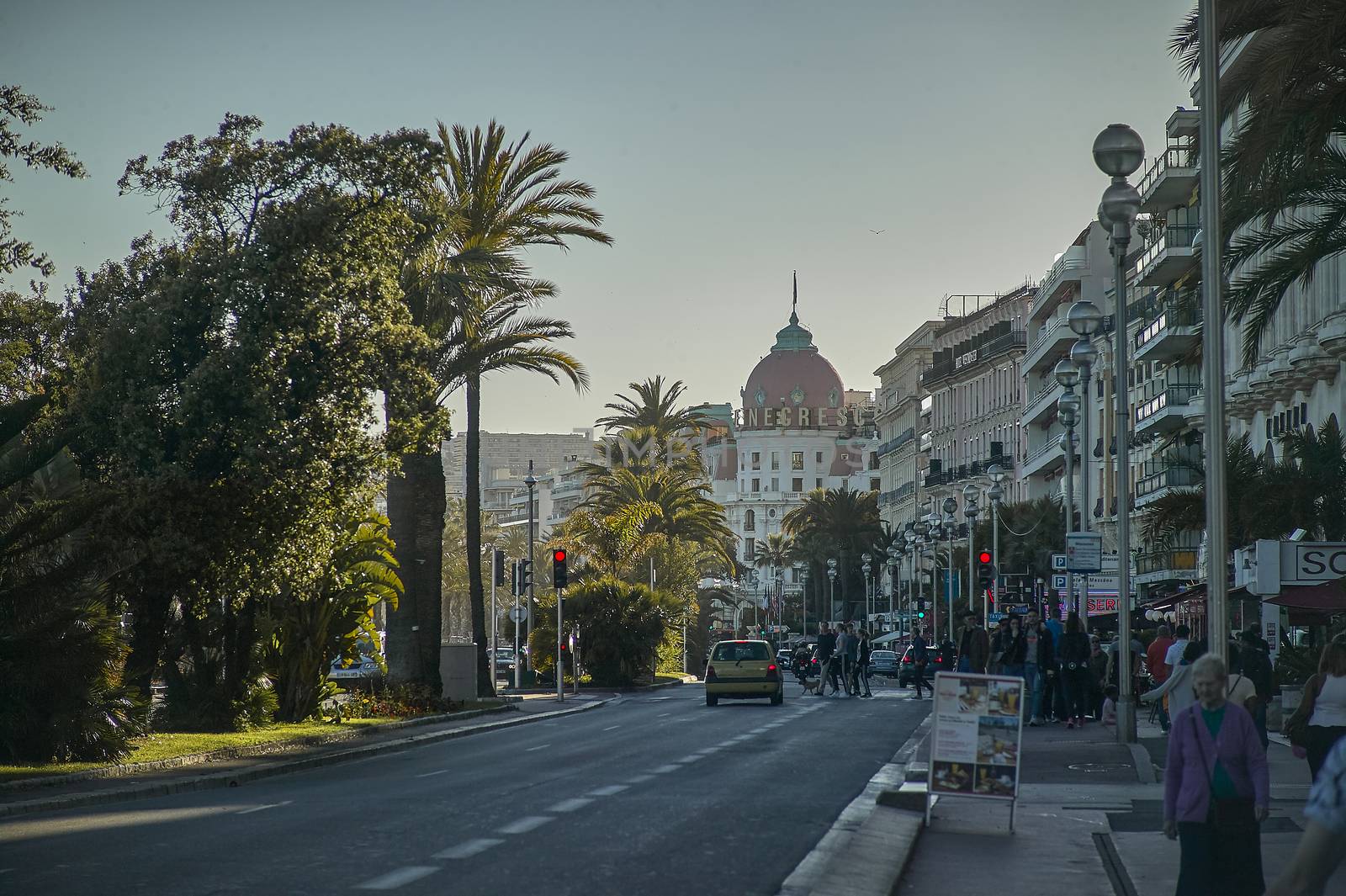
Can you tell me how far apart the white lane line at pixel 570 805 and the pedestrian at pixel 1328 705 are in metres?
6.13

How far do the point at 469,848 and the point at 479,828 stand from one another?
1.41 m

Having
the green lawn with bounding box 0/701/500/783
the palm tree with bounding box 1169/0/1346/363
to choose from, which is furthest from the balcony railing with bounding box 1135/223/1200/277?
the green lawn with bounding box 0/701/500/783

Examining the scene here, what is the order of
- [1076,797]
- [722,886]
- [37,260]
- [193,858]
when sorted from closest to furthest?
[722,886]
[193,858]
[1076,797]
[37,260]

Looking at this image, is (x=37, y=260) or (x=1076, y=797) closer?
(x=1076, y=797)

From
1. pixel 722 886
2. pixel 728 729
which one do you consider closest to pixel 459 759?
pixel 728 729

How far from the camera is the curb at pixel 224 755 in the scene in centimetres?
1864

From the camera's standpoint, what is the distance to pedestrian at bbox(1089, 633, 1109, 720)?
106 ft

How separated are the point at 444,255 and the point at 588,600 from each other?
59.9 ft

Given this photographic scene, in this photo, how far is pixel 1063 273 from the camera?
90562mm

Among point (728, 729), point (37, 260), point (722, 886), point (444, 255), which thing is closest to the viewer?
point (722, 886)

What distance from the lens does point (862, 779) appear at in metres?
20.3

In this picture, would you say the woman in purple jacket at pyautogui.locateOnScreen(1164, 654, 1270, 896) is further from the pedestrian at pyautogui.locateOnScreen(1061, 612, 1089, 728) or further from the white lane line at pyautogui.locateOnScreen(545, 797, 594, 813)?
the pedestrian at pyautogui.locateOnScreen(1061, 612, 1089, 728)

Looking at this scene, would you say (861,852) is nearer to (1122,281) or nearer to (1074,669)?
(1122,281)

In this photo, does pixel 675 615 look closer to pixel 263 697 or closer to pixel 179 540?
pixel 263 697
